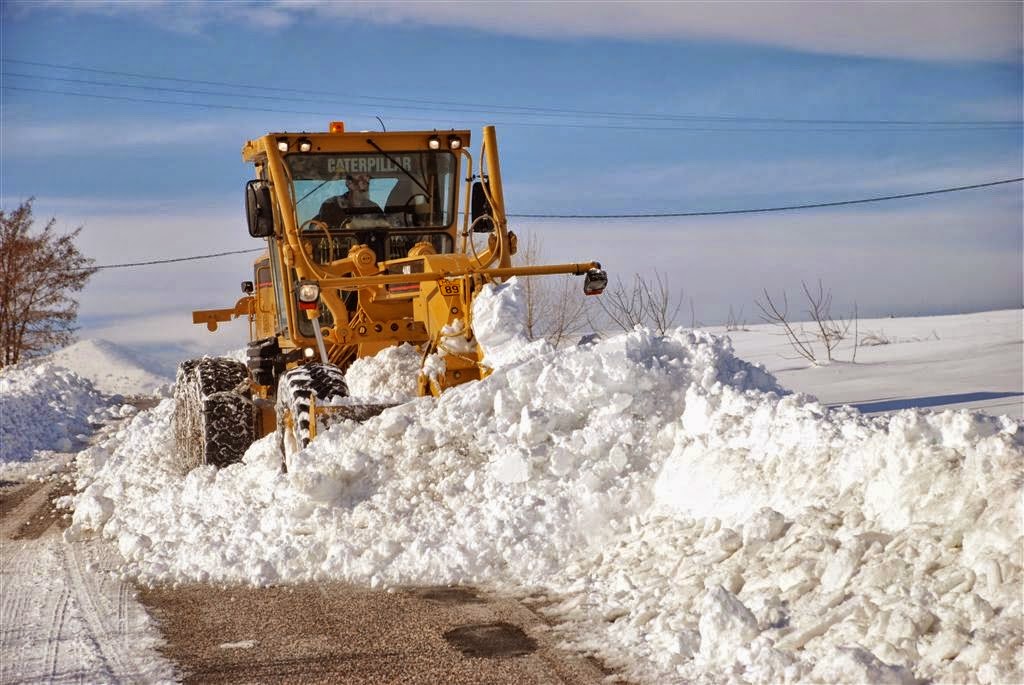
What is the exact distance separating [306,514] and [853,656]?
14.0 feet

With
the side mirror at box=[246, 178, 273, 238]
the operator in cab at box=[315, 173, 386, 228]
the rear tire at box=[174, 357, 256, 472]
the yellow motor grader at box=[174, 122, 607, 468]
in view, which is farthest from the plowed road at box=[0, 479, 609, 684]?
the operator in cab at box=[315, 173, 386, 228]

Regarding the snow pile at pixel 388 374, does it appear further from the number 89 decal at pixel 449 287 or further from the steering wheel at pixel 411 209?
the steering wheel at pixel 411 209

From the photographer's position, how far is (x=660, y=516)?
7082 mm

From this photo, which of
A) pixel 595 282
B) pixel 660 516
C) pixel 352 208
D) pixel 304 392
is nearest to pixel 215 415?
pixel 352 208

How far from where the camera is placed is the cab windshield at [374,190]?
34.6 feet

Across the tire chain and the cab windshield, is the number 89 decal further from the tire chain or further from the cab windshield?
the cab windshield

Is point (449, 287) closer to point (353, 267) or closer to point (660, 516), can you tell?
point (353, 267)

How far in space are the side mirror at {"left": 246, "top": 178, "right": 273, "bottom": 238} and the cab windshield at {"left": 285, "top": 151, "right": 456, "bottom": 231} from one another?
15.7 inches

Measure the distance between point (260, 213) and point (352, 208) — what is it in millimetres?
909

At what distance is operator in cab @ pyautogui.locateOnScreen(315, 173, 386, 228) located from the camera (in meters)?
10.6

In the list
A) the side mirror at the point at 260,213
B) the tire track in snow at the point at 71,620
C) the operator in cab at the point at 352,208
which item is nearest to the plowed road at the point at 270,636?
the tire track in snow at the point at 71,620

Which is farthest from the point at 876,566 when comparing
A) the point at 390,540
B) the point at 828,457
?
the point at 390,540

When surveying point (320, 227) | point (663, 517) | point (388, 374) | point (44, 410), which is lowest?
point (44, 410)

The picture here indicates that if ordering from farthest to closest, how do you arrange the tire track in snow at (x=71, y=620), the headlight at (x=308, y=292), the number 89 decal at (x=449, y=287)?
the headlight at (x=308, y=292) < the number 89 decal at (x=449, y=287) < the tire track in snow at (x=71, y=620)
